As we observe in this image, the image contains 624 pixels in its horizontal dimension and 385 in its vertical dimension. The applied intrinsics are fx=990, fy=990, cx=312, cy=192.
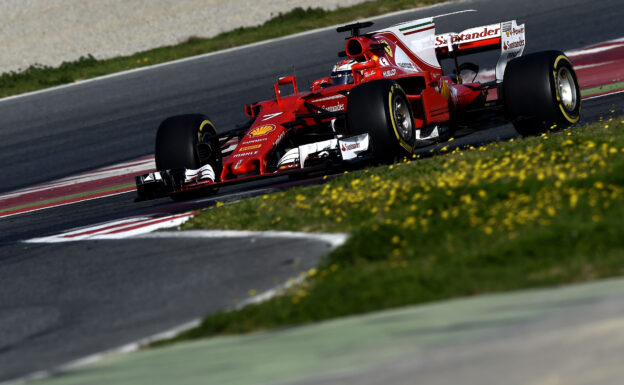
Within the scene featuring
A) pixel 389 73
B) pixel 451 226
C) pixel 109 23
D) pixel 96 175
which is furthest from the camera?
pixel 109 23

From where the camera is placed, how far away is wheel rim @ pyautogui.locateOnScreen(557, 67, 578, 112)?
11.0 m

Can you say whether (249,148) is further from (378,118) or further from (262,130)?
(378,118)

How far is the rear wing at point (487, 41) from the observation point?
40.6ft

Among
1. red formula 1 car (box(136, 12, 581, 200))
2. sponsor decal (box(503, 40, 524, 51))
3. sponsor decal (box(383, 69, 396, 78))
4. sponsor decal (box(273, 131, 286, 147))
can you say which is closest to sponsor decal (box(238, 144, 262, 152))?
red formula 1 car (box(136, 12, 581, 200))

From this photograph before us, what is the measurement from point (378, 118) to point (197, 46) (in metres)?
18.1

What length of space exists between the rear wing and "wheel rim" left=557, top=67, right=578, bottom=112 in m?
1.33

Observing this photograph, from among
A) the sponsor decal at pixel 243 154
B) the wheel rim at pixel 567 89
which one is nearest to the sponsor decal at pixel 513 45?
the wheel rim at pixel 567 89

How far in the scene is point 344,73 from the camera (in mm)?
11461

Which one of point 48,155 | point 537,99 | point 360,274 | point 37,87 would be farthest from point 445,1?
point 360,274

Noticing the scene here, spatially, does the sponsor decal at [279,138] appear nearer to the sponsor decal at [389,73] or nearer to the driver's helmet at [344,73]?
the driver's helmet at [344,73]

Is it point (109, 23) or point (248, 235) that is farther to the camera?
point (109, 23)

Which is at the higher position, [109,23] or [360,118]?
[109,23]

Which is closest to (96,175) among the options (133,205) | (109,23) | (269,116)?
(133,205)

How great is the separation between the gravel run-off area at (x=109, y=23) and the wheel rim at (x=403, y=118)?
835 inches
